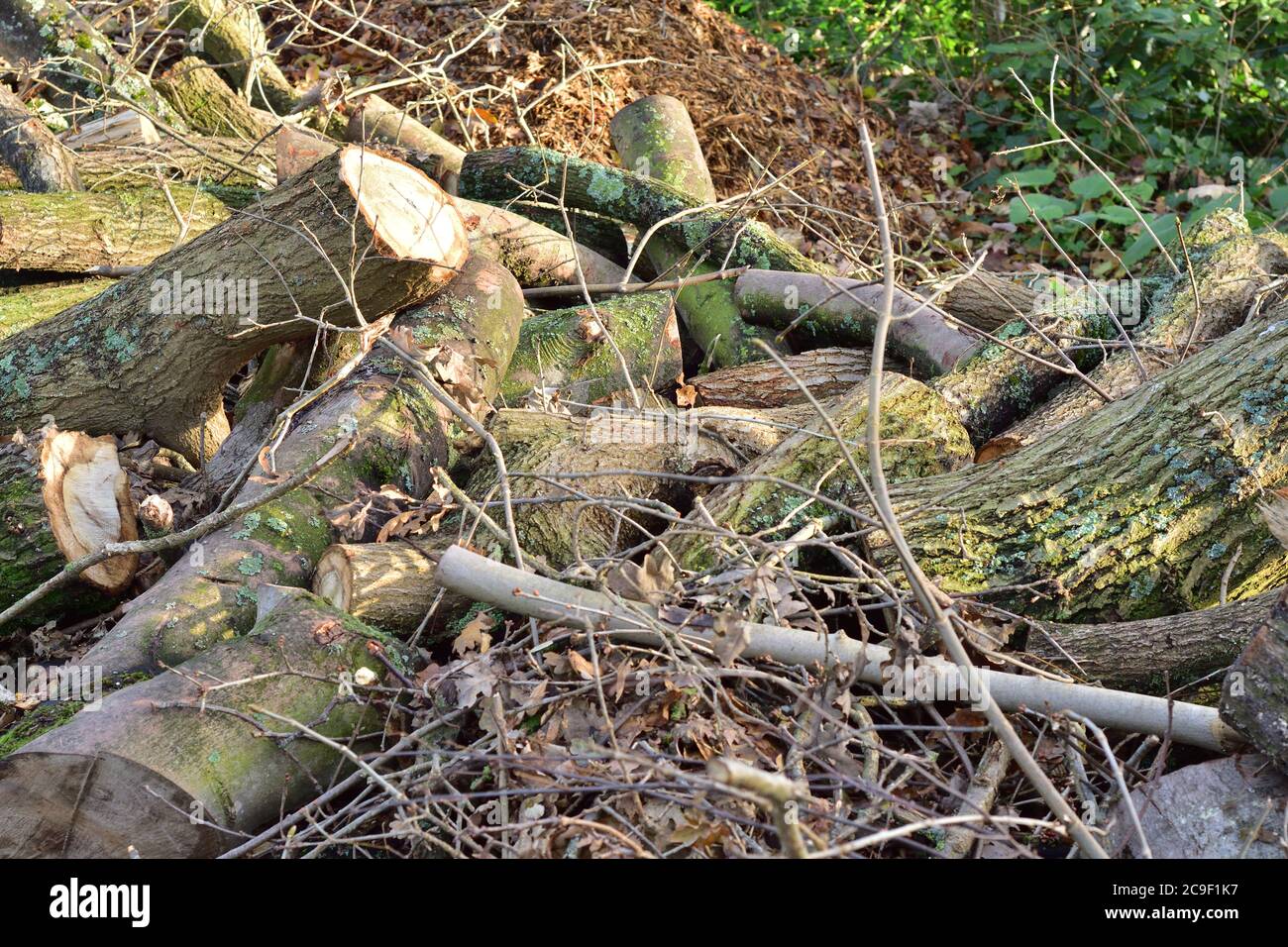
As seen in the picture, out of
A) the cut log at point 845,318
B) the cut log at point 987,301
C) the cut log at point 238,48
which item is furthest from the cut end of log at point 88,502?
the cut log at point 238,48

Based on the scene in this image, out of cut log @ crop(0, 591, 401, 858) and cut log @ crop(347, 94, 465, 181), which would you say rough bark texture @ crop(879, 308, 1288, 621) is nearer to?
cut log @ crop(0, 591, 401, 858)

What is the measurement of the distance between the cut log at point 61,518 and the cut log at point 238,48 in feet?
12.4

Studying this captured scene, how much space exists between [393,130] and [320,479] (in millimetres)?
3184

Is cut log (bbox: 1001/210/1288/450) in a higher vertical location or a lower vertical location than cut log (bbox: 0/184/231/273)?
higher

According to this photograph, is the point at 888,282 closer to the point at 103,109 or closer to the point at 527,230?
the point at 527,230

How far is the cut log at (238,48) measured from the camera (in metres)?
6.63

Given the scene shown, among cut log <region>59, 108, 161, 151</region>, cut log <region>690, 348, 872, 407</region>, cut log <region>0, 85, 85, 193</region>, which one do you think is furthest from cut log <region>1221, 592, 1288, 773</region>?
cut log <region>59, 108, 161, 151</region>

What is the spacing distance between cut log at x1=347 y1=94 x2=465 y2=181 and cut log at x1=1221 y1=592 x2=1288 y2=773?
464 cm

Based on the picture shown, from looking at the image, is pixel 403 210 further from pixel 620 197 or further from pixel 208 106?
pixel 208 106

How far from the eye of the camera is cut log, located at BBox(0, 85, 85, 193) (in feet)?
16.4

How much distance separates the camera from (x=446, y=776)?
8.09 feet

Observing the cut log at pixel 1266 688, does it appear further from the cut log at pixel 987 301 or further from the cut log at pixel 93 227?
the cut log at pixel 93 227
